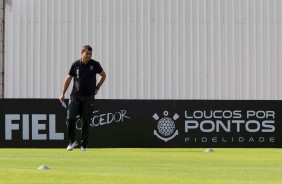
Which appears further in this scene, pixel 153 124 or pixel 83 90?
pixel 153 124

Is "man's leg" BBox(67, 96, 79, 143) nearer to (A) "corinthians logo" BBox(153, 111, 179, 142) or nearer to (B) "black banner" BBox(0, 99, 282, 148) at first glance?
(B) "black banner" BBox(0, 99, 282, 148)

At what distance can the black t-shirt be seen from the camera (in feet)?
51.6

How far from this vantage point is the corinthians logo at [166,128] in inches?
746

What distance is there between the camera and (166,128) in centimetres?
1905

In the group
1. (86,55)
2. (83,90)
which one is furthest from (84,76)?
(86,55)

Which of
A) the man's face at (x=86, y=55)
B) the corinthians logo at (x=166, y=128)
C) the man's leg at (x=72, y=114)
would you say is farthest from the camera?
the corinthians logo at (x=166, y=128)

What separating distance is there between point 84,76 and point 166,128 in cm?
370

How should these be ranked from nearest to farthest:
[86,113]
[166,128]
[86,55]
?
[86,55] < [86,113] < [166,128]
